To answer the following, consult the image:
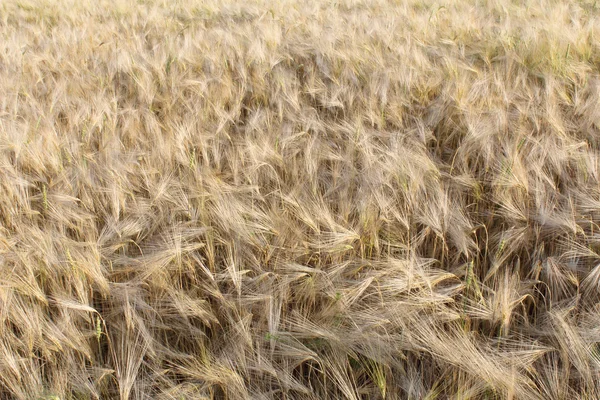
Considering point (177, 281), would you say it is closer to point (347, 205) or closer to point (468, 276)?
point (347, 205)

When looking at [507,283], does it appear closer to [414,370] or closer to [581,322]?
[581,322]

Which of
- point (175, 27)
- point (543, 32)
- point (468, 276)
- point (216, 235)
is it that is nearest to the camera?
point (468, 276)

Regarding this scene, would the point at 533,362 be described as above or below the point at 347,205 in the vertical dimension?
below

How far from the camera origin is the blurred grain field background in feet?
3.23

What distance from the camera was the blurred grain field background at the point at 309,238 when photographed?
0.98 meters

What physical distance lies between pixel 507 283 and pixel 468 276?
97 millimetres

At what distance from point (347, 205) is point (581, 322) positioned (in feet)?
2.00

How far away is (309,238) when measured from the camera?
1.26 metres

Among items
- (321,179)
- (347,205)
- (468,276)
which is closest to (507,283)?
(468,276)

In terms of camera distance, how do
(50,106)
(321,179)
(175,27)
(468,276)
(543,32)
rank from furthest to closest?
(175,27) < (543,32) < (50,106) < (321,179) < (468,276)

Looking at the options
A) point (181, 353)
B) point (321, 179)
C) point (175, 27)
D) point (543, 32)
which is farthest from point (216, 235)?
point (175, 27)

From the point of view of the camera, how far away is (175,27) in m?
4.00

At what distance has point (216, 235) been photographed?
4.14 ft

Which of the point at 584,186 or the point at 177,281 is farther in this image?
the point at 584,186
